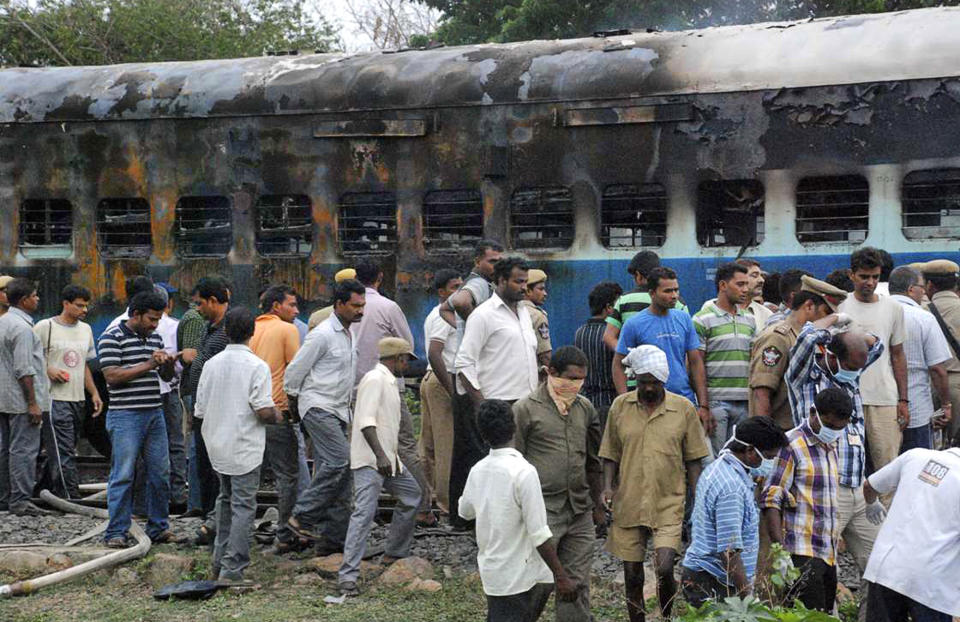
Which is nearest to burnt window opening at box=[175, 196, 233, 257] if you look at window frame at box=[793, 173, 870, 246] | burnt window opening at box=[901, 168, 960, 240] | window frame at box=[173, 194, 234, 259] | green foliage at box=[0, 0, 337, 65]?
window frame at box=[173, 194, 234, 259]

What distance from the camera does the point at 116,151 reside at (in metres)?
12.2

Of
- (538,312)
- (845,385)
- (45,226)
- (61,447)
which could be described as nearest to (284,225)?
(45,226)

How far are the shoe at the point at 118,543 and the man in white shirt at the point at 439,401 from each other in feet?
6.75

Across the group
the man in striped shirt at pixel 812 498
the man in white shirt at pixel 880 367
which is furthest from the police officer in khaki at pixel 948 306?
the man in striped shirt at pixel 812 498

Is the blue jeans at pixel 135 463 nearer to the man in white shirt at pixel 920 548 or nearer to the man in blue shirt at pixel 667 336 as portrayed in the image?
the man in blue shirt at pixel 667 336

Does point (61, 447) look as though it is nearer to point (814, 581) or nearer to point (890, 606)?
point (814, 581)

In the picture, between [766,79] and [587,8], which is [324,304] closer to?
[766,79]

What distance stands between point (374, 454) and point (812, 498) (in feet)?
Result: 8.54

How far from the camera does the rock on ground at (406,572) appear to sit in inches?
314

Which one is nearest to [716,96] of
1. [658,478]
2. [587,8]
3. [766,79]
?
[766,79]

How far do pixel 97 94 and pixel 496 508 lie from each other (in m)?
7.73

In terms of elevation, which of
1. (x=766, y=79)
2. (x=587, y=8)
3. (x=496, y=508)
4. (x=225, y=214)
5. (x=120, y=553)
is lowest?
(x=120, y=553)

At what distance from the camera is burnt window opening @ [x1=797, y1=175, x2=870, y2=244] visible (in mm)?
9938

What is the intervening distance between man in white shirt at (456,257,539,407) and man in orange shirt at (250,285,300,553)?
1.39m
